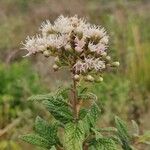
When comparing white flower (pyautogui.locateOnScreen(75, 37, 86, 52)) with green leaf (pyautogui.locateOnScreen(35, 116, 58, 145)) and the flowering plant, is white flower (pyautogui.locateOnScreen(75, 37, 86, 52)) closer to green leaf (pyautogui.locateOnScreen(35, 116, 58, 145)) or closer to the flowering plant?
the flowering plant

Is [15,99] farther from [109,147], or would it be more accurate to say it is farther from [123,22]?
[109,147]

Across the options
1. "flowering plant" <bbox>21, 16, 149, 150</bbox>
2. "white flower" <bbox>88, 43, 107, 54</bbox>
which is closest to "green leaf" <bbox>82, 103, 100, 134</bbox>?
"flowering plant" <bbox>21, 16, 149, 150</bbox>

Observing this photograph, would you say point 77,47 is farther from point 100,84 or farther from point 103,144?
point 100,84

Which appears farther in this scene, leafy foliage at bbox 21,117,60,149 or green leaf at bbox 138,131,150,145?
green leaf at bbox 138,131,150,145

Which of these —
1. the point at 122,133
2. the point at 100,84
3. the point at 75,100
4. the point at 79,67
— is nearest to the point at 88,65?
the point at 79,67

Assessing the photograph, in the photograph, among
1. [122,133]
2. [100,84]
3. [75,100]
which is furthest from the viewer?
[100,84]

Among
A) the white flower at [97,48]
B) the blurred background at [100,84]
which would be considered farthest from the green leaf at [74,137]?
the blurred background at [100,84]

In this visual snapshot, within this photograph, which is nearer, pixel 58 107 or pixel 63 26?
pixel 63 26
